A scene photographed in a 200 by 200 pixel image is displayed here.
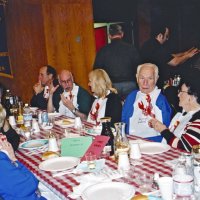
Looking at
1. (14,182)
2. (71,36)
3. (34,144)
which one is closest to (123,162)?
(14,182)

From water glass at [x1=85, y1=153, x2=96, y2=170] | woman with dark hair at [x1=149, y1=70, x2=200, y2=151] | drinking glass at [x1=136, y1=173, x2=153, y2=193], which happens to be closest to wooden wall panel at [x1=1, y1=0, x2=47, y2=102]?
woman with dark hair at [x1=149, y1=70, x2=200, y2=151]

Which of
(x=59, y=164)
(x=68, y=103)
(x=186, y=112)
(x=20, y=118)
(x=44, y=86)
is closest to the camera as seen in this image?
(x=59, y=164)

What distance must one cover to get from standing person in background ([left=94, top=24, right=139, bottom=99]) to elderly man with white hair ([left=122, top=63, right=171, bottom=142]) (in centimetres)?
184

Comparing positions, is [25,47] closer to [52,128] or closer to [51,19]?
[51,19]

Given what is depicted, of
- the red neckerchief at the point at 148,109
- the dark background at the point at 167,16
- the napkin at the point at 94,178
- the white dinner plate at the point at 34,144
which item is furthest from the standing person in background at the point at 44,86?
the dark background at the point at 167,16

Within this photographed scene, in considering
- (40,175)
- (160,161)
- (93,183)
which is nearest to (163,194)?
(93,183)

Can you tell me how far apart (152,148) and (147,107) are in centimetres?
97

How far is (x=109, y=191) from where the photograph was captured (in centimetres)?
169

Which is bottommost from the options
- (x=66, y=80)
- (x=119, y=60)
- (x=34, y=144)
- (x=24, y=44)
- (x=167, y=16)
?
(x=34, y=144)

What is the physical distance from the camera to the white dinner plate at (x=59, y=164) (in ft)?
6.82

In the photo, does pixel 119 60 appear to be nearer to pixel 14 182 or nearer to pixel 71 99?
pixel 71 99

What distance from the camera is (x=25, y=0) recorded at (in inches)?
234

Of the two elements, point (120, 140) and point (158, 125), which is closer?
point (120, 140)

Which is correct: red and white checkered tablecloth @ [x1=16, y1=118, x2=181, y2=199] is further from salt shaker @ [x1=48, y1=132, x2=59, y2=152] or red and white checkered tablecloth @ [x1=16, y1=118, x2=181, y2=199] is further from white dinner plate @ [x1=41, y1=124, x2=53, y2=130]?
white dinner plate @ [x1=41, y1=124, x2=53, y2=130]
